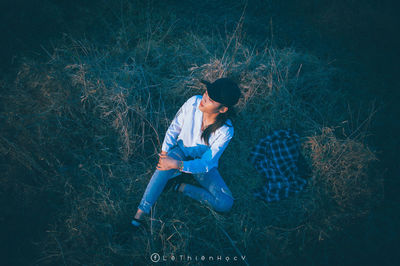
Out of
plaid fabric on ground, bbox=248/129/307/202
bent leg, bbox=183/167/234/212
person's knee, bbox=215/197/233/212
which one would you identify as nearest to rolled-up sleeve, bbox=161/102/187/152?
bent leg, bbox=183/167/234/212

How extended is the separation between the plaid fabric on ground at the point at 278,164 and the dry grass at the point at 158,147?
0.14m

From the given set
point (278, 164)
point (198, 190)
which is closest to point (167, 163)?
point (198, 190)

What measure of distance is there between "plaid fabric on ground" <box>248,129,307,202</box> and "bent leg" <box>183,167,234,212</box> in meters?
0.58

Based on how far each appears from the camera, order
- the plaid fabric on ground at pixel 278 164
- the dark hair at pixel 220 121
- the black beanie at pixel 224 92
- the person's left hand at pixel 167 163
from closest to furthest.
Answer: the black beanie at pixel 224 92 < the dark hair at pixel 220 121 < the person's left hand at pixel 167 163 < the plaid fabric on ground at pixel 278 164

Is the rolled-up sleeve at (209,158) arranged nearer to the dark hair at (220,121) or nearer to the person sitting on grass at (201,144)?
the person sitting on grass at (201,144)

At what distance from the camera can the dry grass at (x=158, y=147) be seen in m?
2.28

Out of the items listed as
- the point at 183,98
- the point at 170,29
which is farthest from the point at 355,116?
the point at 170,29

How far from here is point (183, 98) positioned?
279cm

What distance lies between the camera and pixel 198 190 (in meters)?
2.26

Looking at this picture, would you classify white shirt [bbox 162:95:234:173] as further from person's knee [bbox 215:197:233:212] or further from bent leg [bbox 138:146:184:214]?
person's knee [bbox 215:197:233:212]

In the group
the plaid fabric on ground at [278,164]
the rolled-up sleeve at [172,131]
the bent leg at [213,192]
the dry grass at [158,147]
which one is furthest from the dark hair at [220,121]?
the plaid fabric on ground at [278,164]

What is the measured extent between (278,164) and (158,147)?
6.14 feet

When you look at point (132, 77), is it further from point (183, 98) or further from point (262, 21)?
point (262, 21)

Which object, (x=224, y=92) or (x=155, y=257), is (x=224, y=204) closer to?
(x=155, y=257)
